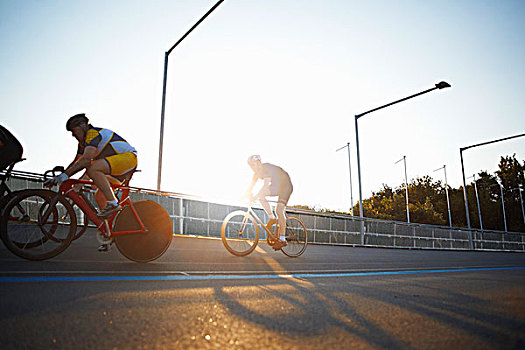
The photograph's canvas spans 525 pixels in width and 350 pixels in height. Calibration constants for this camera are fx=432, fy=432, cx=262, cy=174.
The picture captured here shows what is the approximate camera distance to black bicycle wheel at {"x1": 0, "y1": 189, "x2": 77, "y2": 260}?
4.71 metres

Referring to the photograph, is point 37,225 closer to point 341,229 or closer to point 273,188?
point 273,188

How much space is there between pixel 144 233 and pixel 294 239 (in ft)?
13.2

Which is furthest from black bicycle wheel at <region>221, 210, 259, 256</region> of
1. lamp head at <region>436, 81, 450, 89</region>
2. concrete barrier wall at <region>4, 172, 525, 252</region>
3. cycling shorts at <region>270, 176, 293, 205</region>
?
lamp head at <region>436, 81, 450, 89</region>

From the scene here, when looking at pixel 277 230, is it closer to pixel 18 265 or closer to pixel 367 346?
pixel 18 265

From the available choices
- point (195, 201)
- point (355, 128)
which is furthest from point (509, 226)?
point (195, 201)

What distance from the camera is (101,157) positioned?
214 inches

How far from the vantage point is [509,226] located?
69.1 m

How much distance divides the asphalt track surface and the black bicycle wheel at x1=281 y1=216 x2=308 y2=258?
12.2ft

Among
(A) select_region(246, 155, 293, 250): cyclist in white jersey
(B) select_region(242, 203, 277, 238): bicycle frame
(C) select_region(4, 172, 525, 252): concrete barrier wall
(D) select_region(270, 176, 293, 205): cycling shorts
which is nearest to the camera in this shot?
(B) select_region(242, 203, 277, 238): bicycle frame

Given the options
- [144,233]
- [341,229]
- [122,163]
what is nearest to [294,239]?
[144,233]

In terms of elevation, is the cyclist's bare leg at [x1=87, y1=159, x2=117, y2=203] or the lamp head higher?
the lamp head

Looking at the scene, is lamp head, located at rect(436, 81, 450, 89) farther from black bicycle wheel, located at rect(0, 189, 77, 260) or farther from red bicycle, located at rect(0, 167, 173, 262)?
black bicycle wheel, located at rect(0, 189, 77, 260)

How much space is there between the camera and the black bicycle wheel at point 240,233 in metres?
7.62

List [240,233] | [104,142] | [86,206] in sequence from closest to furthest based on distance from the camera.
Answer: [86,206]
[104,142]
[240,233]
